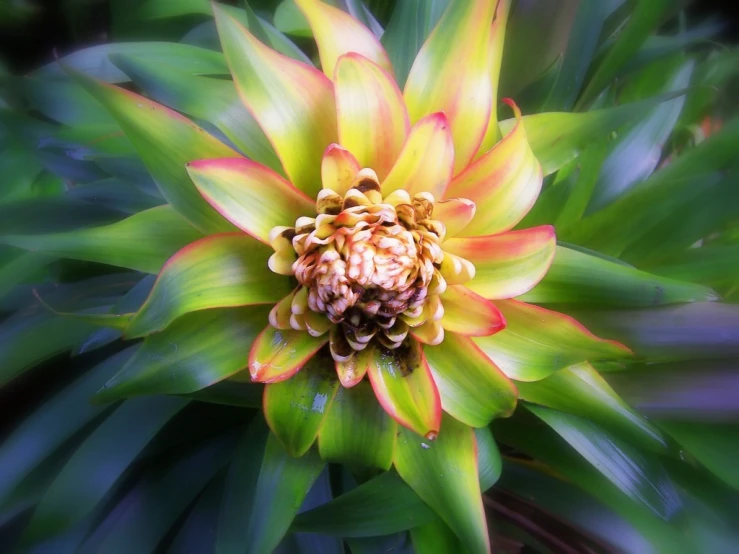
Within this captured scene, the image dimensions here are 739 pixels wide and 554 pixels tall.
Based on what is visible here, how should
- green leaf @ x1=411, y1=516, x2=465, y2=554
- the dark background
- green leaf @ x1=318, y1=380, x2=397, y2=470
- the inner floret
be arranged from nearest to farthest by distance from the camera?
the inner floret < green leaf @ x1=318, y1=380, x2=397, y2=470 < green leaf @ x1=411, y1=516, x2=465, y2=554 < the dark background

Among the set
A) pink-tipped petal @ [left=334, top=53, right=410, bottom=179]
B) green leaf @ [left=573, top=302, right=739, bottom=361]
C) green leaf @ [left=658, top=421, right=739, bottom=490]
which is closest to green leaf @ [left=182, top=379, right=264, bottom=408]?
pink-tipped petal @ [left=334, top=53, right=410, bottom=179]

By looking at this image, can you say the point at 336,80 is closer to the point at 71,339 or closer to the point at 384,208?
the point at 384,208

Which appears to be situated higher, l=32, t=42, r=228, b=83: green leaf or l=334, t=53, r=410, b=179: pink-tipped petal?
l=334, t=53, r=410, b=179: pink-tipped petal

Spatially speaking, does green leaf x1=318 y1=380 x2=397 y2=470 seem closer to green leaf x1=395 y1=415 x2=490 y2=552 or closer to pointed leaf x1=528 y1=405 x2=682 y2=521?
green leaf x1=395 y1=415 x2=490 y2=552

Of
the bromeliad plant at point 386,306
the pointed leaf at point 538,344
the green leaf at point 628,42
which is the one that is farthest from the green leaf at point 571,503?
the green leaf at point 628,42

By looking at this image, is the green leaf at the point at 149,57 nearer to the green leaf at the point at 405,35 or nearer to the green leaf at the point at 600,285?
the green leaf at the point at 405,35

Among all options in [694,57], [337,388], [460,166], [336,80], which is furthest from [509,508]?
[694,57]

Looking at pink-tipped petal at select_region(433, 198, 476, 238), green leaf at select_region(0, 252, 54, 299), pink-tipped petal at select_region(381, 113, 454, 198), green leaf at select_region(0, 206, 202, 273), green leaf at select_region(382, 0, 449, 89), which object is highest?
green leaf at select_region(382, 0, 449, 89)

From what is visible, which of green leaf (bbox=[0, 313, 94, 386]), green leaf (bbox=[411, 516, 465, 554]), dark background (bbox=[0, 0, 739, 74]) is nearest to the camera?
green leaf (bbox=[411, 516, 465, 554])
